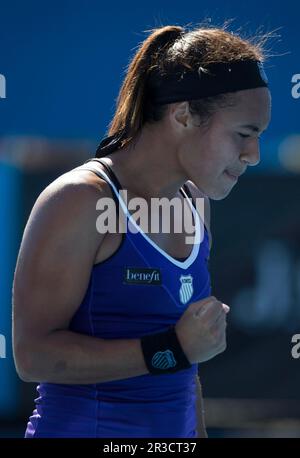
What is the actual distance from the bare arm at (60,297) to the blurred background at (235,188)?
227 cm

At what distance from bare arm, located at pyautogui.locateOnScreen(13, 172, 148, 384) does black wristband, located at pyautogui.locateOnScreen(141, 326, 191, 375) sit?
0.02m

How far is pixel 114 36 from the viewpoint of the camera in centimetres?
484

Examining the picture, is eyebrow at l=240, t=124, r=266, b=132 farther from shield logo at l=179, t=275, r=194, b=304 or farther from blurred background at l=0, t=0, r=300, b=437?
blurred background at l=0, t=0, r=300, b=437

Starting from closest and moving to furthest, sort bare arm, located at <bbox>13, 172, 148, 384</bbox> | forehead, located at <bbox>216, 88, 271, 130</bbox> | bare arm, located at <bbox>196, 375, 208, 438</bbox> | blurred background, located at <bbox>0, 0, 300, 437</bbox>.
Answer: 1. bare arm, located at <bbox>13, 172, 148, 384</bbox>
2. forehead, located at <bbox>216, 88, 271, 130</bbox>
3. bare arm, located at <bbox>196, 375, 208, 438</bbox>
4. blurred background, located at <bbox>0, 0, 300, 437</bbox>

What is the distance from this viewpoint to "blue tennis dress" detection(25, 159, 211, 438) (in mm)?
1921

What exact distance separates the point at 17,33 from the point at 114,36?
54 centimetres

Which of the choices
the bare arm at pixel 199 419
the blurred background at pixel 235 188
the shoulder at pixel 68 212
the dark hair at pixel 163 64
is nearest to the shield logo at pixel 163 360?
the shoulder at pixel 68 212

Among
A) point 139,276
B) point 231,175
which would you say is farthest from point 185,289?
point 231,175

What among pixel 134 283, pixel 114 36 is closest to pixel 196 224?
pixel 134 283

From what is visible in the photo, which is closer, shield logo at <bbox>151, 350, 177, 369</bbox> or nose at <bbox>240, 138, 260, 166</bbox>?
shield logo at <bbox>151, 350, 177, 369</bbox>

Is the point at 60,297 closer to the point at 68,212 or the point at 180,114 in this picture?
the point at 68,212

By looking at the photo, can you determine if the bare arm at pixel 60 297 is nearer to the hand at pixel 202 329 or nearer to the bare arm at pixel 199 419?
the hand at pixel 202 329

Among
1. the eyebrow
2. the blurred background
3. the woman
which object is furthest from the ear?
the blurred background

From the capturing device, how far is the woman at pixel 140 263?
186 cm
